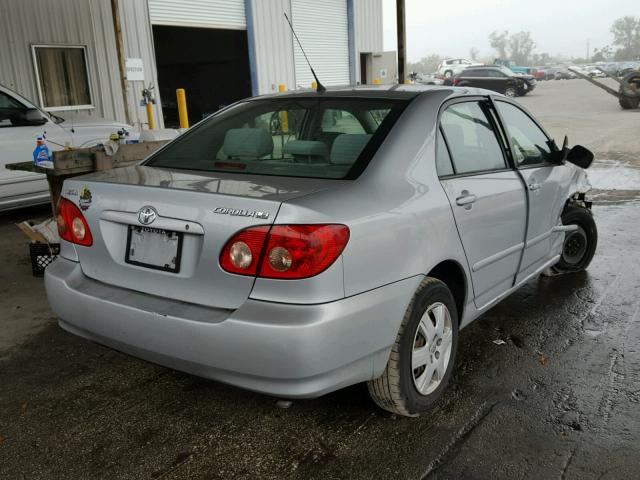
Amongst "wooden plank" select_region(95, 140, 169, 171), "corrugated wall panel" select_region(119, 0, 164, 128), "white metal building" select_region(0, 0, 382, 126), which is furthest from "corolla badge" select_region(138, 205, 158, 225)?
"corrugated wall panel" select_region(119, 0, 164, 128)

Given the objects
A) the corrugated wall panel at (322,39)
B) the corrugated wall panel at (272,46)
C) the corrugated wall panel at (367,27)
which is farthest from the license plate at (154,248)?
the corrugated wall panel at (367,27)

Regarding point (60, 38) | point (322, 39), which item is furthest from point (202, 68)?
point (60, 38)

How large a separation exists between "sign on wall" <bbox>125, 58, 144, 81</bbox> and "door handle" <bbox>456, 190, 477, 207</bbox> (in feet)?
35.8

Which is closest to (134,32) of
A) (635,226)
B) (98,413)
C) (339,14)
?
(339,14)

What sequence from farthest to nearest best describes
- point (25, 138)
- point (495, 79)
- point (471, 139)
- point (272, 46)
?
point (495, 79)
point (272, 46)
point (25, 138)
point (471, 139)

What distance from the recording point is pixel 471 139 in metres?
3.44

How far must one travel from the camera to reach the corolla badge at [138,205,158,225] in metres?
2.53

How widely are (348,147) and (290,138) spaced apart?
0.46 meters

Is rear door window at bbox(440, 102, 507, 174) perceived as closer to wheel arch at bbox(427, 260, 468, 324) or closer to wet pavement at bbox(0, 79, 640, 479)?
wheel arch at bbox(427, 260, 468, 324)

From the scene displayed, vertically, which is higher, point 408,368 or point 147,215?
point 147,215

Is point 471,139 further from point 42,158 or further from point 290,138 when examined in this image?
point 42,158

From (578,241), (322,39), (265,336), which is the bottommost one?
(578,241)

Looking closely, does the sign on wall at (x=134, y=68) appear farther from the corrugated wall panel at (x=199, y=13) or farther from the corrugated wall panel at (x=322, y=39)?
the corrugated wall panel at (x=322, y=39)

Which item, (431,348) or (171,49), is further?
(171,49)
